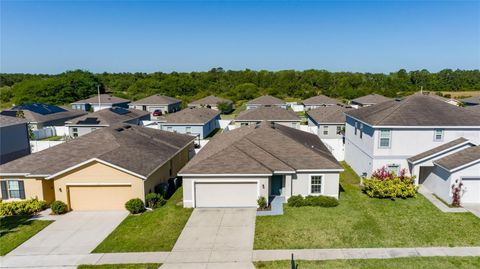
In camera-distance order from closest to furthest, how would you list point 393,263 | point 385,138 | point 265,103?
1. point 393,263
2. point 385,138
3. point 265,103

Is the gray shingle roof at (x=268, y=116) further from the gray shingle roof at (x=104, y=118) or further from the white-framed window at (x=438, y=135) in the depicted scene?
the white-framed window at (x=438, y=135)

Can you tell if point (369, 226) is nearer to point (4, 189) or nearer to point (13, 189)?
point (13, 189)

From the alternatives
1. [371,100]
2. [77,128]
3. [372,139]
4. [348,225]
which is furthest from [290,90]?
[348,225]

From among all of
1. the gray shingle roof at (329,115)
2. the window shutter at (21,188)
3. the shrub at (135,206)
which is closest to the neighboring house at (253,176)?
the shrub at (135,206)

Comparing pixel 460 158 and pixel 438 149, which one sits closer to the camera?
pixel 460 158

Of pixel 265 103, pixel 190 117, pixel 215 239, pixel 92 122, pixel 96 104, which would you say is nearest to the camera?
pixel 215 239

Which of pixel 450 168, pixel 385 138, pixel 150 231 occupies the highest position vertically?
pixel 385 138

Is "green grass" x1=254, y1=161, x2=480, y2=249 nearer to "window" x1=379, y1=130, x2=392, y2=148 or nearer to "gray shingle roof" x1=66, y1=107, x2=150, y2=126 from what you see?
"window" x1=379, y1=130, x2=392, y2=148

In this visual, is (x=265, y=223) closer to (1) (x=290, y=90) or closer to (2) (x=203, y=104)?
(2) (x=203, y=104)

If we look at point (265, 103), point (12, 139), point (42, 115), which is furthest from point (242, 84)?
point (12, 139)
